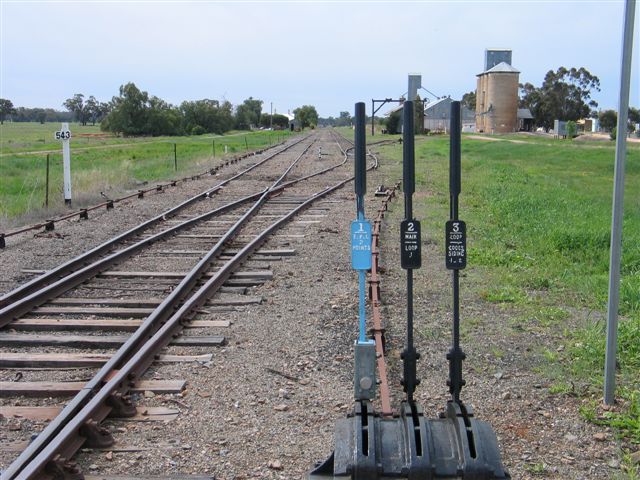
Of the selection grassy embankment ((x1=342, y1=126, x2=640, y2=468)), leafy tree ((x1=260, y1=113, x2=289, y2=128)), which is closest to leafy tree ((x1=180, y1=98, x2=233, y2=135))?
leafy tree ((x1=260, y1=113, x2=289, y2=128))

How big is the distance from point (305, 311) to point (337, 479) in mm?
4378

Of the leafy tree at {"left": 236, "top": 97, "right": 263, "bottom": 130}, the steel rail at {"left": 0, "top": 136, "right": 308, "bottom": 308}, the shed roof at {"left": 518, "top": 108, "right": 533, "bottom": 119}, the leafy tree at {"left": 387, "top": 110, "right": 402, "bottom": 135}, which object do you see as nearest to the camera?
the steel rail at {"left": 0, "top": 136, "right": 308, "bottom": 308}

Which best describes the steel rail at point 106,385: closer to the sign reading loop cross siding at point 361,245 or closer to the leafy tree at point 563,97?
the sign reading loop cross siding at point 361,245

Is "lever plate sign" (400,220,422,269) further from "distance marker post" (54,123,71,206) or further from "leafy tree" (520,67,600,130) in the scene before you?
"leafy tree" (520,67,600,130)

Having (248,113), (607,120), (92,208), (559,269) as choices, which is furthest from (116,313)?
(248,113)

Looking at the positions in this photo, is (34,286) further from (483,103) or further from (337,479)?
(483,103)

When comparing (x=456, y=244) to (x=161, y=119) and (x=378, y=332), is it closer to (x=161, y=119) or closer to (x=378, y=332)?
(x=378, y=332)

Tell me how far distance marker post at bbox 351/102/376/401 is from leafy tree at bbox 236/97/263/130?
474 feet

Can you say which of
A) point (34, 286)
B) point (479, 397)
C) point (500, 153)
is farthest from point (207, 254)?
point (500, 153)

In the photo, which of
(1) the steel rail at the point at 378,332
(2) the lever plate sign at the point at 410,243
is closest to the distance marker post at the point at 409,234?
(2) the lever plate sign at the point at 410,243

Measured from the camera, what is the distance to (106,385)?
5352 mm

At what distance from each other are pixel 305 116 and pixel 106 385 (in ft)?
542

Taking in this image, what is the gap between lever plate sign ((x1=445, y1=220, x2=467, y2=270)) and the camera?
171 inches

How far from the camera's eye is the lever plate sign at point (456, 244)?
14.2 ft
